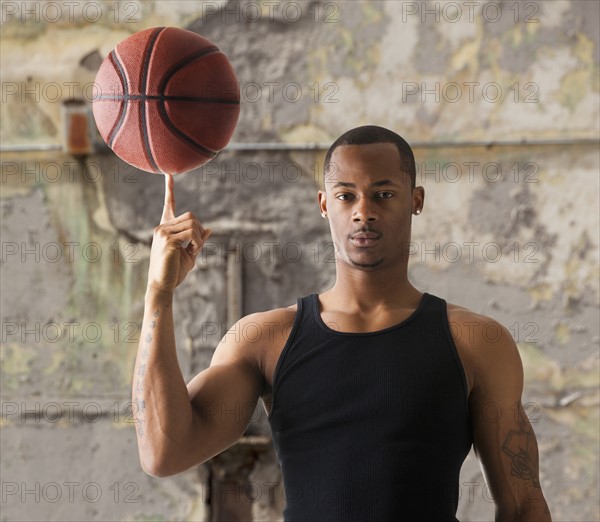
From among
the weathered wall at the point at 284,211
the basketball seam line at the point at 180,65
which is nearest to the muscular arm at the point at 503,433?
the basketball seam line at the point at 180,65

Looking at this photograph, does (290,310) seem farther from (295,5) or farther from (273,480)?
(295,5)

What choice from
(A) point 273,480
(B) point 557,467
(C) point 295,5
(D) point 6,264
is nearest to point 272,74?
(C) point 295,5

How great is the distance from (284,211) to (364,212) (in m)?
1.77

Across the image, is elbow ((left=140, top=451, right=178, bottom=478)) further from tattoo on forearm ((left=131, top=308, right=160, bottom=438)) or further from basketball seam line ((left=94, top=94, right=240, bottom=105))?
basketball seam line ((left=94, top=94, right=240, bottom=105))

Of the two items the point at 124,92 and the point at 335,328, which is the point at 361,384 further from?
the point at 124,92

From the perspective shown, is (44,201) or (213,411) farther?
(44,201)

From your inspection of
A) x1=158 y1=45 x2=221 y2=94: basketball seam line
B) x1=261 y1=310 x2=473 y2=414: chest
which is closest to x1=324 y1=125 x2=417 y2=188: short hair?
x1=261 y1=310 x2=473 y2=414: chest

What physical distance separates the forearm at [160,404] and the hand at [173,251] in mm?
95

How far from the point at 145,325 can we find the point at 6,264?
82.4 inches

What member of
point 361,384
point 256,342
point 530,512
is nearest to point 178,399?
point 256,342

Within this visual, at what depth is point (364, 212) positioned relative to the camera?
184cm

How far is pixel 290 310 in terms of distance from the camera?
1.98m

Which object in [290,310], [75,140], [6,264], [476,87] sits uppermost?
[476,87]

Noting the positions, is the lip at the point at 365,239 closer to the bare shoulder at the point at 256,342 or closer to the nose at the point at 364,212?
the nose at the point at 364,212
